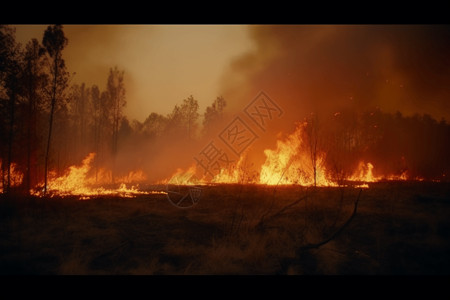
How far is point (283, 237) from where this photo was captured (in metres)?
9.22

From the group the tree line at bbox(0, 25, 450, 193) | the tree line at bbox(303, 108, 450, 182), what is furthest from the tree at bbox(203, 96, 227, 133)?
the tree line at bbox(303, 108, 450, 182)

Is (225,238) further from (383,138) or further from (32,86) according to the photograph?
(383,138)

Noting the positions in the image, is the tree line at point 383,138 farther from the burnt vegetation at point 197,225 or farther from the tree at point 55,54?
the tree at point 55,54

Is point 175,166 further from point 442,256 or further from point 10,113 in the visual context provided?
point 442,256

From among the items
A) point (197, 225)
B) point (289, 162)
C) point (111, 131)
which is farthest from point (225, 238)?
point (111, 131)

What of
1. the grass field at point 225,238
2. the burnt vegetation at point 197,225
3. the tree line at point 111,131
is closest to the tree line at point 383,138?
the tree line at point 111,131

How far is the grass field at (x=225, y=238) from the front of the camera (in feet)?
24.7

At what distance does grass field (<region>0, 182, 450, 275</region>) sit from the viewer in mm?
7539

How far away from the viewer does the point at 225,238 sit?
9.22m

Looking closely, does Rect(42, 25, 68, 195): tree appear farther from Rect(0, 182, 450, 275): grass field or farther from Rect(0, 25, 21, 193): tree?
Rect(0, 182, 450, 275): grass field

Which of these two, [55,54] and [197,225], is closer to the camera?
[197,225]

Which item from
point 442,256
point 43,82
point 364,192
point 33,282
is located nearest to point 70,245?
point 33,282

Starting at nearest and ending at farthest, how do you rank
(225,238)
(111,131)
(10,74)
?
(225,238)
(10,74)
(111,131)

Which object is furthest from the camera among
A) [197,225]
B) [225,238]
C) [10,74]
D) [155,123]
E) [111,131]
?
[155,123]
